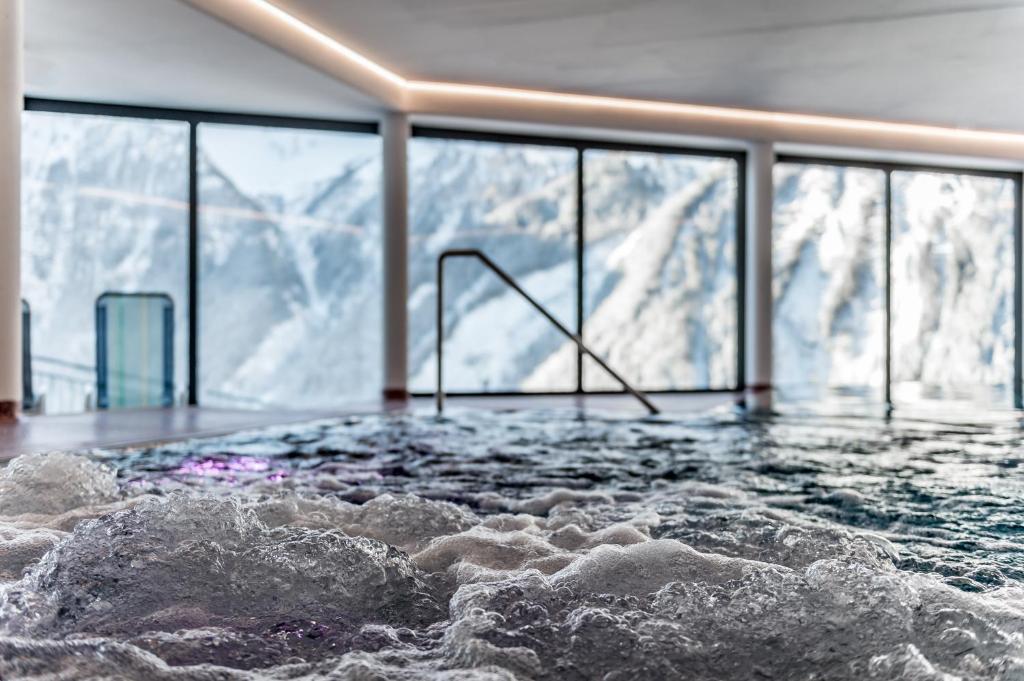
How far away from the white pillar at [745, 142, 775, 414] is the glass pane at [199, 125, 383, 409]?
359cm

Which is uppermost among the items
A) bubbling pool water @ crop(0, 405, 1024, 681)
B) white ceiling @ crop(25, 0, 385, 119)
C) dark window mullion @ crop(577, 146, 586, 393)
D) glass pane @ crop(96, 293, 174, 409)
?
white ceiling @ crop(25, 0, 385, 119)

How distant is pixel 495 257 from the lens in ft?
27.7

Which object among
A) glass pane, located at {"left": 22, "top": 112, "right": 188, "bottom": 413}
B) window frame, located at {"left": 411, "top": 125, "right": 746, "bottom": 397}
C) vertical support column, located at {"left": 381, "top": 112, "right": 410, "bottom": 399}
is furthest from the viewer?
window frame, located at {"left": 411, "top": 125, "right": 746, "bottom": 397}

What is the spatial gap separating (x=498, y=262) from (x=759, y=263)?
2.53 m

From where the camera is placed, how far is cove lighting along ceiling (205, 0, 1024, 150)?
6016mm

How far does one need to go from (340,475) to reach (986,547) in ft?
6.54

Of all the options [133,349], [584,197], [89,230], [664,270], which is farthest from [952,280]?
→ [89,230]

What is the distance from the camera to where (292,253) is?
7875 millimetres

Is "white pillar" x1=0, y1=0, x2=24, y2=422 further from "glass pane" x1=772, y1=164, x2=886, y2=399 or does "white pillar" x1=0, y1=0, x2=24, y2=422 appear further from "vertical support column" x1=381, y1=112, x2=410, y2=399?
"glass pane" x1=772, y1=164, x2=886, y2=399

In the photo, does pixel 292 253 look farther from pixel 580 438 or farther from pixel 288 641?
pixel 288 641

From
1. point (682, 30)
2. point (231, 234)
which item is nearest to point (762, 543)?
point (682, 30)

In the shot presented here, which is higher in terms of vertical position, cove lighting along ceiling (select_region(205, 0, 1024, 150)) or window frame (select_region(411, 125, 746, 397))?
cove lighting along ceiling (select_region(205, 0, 1024, 150))

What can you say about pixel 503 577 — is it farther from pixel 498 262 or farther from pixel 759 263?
pixel 759 263

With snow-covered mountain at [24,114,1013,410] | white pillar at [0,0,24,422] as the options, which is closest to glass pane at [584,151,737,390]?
snow-covered mountain at [24,114,1013,410]
